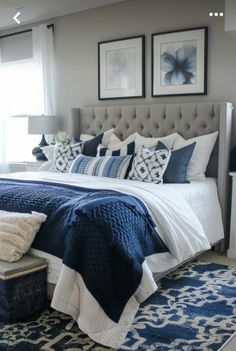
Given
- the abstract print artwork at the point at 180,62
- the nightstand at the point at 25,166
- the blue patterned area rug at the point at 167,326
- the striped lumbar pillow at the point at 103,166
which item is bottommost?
the blue patterned area rug at the point at 167,326

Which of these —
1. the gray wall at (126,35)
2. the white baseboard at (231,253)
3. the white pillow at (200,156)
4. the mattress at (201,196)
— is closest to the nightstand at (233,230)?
the white baseboard at (231,253)

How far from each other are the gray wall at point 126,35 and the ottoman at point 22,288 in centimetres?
266

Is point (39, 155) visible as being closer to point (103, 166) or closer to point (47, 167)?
point (47, 167)

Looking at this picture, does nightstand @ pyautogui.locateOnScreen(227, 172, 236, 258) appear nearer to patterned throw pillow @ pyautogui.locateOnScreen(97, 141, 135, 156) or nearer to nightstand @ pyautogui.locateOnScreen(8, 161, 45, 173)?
patterned throw pillow @ pyautogui.locateOnScreen(97, 141, 135, 156)

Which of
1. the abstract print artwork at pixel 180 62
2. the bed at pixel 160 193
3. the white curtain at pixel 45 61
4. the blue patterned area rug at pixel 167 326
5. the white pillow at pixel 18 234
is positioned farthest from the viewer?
the white curtain at pixel 45 61

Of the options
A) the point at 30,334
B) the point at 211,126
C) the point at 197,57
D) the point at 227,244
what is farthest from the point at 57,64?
the point at 30,334

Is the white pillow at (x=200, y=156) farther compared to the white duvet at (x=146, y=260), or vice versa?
the white pillow at (x=200, y=156)

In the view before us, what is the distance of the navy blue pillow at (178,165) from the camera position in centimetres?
396

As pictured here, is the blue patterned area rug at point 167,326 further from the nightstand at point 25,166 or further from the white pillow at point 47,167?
the nightstand at point 25,166

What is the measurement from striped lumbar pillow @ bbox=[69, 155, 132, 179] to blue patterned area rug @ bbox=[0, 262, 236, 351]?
48.7 inches

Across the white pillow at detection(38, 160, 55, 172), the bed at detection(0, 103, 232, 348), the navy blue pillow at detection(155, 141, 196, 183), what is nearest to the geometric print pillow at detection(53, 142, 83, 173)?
the white pillow at detection(38, 160, 55, 172)

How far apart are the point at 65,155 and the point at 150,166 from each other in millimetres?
1224

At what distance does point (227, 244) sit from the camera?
4.25 meters

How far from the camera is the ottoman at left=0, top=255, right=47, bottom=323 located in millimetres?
2607
